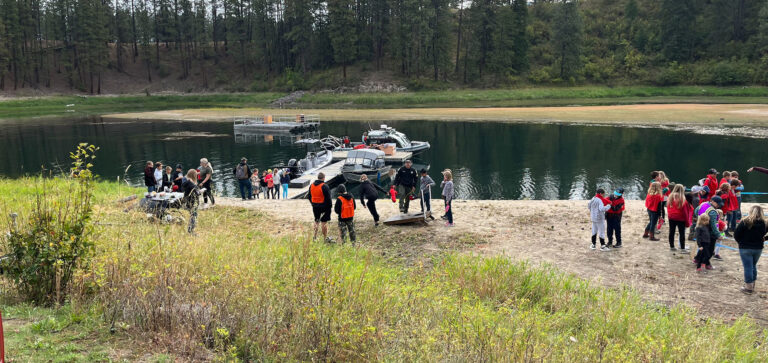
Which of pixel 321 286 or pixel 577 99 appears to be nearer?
pixel 321 286

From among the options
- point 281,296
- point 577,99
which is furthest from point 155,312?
point 577,99

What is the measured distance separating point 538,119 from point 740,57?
145 feet

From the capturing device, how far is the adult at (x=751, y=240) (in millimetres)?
9273

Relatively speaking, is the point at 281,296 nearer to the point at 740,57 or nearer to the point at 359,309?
the point at 359,309

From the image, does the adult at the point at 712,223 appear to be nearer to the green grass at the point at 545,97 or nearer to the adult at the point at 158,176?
the adult at the point at 158,176

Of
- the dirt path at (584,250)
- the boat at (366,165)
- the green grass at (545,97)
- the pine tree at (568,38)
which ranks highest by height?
the pine tree at (568,38)

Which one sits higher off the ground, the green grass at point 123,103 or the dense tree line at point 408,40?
the dense tree line at point 408,40

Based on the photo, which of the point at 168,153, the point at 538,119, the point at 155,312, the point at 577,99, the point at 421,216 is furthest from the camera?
the point at 577,99

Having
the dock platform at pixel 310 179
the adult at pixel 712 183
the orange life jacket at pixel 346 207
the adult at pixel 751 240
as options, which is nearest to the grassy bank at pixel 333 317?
the adult at pixel 751 240

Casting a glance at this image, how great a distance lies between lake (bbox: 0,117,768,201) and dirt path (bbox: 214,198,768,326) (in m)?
9.56

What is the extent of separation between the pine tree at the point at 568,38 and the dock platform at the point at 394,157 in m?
54.9

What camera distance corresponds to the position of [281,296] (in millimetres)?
6305

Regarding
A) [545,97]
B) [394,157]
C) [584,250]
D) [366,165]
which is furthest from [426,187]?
[545,97]

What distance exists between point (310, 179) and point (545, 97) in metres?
55.8
